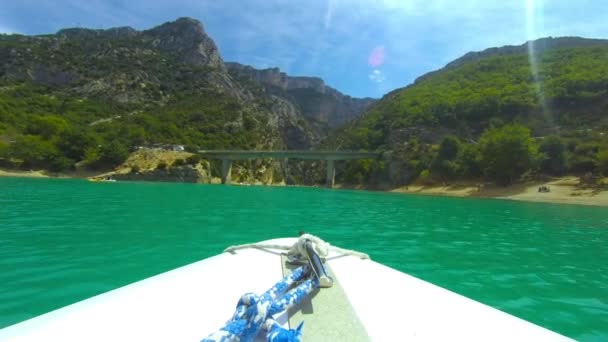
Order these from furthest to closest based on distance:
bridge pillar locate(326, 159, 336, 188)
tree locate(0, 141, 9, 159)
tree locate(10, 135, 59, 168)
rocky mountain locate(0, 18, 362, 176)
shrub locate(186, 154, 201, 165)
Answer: bridge pillar locate(326, 159, 336, 188)
shrub locate(186, 154, 201, 165)
rocky mountain locate(0, 18, 362, 176)
tree locate(10, 135, 59, 168)
tree locate(0, 141, 9, 159)

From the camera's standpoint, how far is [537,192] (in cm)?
3791

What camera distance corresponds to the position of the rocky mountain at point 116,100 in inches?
2352

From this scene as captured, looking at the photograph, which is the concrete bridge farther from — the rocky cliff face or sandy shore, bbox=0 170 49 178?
sandy shore, bbox=0 170 49 178

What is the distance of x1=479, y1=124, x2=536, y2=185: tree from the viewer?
42406 millimetres

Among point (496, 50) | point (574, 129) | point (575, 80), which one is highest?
point (496, 50)

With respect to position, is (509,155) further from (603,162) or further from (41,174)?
(41,174)

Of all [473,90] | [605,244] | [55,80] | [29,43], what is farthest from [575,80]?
[29,43]

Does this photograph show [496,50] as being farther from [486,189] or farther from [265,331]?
[265,331]

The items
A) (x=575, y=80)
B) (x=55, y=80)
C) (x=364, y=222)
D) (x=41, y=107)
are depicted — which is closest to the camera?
(x=364, y=222)

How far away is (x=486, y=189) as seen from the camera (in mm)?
44469

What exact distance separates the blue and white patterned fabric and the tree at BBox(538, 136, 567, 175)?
52.5 meters

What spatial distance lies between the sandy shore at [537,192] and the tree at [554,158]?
6.17 ft

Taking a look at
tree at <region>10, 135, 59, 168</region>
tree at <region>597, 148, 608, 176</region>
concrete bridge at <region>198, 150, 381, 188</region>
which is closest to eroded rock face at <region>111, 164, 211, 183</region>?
concrete bridge at <region>198, 150, 381, 188</region>

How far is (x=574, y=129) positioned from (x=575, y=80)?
47.9ft
